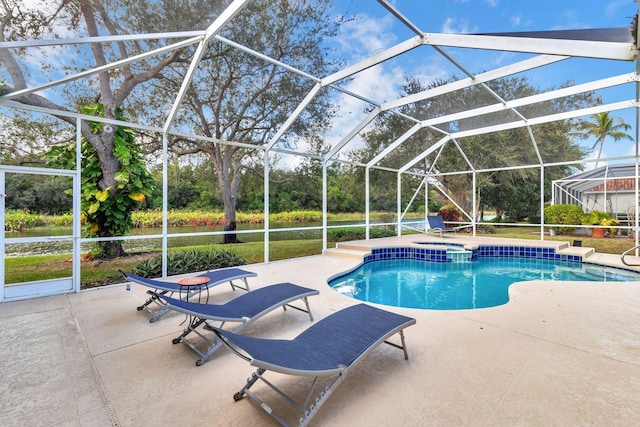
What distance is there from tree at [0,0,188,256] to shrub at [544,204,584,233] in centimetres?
1478

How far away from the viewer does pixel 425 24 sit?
4625 mm

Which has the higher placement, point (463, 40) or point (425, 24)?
point (425, 24)

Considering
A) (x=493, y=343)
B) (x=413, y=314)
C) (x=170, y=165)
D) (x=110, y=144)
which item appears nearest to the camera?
(x=493, y=343)

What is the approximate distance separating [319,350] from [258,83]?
5779 millimetres

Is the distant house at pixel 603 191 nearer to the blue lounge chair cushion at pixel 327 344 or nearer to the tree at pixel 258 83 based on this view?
the tree at pixel 258 83

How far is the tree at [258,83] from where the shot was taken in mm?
5027

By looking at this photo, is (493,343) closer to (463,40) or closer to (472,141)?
(463,40)

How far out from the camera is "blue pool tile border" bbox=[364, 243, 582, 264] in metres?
8.98

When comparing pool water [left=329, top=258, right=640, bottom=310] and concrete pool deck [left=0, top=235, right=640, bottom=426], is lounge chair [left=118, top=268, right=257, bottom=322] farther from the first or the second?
pool water [left=329, top=258, right=640, bottom=310]

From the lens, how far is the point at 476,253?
9.65m

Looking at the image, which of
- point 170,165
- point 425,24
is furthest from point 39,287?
point 425,24

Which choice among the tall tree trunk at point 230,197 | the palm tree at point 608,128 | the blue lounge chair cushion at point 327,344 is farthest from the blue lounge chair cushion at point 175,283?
the palm tree at point 608,128

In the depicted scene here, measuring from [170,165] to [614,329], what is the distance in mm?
9499

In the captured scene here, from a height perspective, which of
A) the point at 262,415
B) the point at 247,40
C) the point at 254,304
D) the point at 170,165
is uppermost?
the point at 247,40
